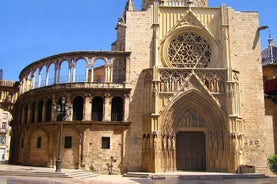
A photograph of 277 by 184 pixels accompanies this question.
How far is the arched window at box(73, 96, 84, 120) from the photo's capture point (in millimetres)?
24781

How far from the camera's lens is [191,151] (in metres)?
24.0

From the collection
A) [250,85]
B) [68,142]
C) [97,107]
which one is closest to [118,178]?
[68,142]

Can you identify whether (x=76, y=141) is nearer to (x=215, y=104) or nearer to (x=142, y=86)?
(x=142, y=86)

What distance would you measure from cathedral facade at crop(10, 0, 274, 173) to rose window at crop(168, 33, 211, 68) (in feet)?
0.27

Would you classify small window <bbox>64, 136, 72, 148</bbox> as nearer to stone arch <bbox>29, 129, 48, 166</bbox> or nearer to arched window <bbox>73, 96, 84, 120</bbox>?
arched window <bbox>73, 96, 84, 120</bbox>

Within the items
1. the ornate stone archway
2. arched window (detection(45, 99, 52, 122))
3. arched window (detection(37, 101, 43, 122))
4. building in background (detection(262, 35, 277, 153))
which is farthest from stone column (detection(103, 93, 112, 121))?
building in background (detection(262, 35, 277, 153))

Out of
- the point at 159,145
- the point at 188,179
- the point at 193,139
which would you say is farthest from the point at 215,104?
the point at 188,179

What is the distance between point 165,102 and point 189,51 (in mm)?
5255

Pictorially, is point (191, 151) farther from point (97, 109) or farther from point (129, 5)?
point (129, 5)

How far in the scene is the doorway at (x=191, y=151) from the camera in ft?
77.6

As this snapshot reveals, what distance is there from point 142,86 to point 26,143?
1086 centimetres

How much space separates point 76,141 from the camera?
23.7m

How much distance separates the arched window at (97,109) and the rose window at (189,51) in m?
6.54

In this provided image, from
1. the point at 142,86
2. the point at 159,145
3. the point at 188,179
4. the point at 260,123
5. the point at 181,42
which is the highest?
the point at 181,42
